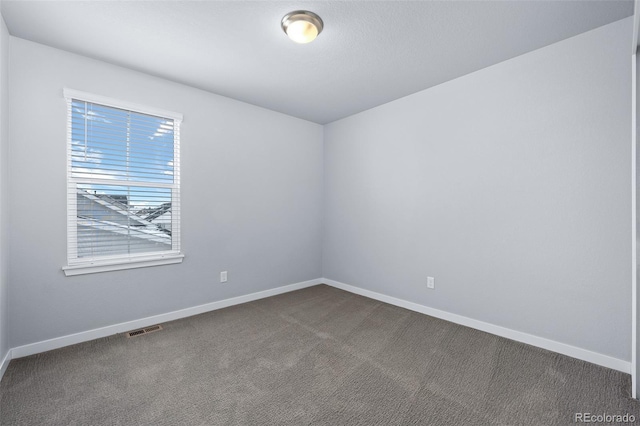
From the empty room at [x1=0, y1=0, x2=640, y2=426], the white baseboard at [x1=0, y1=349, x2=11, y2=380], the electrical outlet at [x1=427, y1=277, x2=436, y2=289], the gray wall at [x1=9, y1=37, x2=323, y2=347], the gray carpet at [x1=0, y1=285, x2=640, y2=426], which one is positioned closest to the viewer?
the gray carpet at [x1=0, y1=285, x2=640, y2=426]

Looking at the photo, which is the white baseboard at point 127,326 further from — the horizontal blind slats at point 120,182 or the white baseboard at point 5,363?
the horizontal blind slats at point 120,182

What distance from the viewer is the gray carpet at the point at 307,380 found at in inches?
65.3

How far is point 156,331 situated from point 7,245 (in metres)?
1.35

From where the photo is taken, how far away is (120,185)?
8.85 feet

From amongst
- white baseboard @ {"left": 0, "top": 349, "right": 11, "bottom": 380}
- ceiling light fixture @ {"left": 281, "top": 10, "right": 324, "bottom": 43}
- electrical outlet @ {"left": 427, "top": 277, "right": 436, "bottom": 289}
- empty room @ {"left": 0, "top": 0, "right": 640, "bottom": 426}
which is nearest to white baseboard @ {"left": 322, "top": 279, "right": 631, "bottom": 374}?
empty room @ {"left": 0, "top": 0, "right": 640, "bottom": 426}

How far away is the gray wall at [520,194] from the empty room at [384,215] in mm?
15

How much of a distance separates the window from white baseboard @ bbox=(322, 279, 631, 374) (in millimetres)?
2641

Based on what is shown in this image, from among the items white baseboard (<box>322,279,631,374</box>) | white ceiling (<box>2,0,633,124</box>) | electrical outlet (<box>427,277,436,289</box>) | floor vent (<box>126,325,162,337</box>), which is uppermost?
white ceiling (<box>2,0,633,124</box>)

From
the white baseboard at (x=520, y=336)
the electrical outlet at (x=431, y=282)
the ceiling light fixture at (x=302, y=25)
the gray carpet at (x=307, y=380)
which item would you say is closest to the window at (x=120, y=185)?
the gray carpet at (x=307, y=380)

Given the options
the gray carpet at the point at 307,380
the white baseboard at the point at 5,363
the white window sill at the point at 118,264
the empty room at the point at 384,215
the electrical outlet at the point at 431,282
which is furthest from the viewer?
the electrical outlet at the point at 431,282

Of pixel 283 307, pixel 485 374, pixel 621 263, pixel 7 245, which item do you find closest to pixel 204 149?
pixel 7 245

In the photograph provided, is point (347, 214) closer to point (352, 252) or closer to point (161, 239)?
point (352, 252)

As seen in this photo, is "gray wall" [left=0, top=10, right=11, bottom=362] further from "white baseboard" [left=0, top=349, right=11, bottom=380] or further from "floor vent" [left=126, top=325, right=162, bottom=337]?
"floor vent" [left=126, top=325, right=162, bottom=337]

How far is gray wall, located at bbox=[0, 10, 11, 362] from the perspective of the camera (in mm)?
2033
